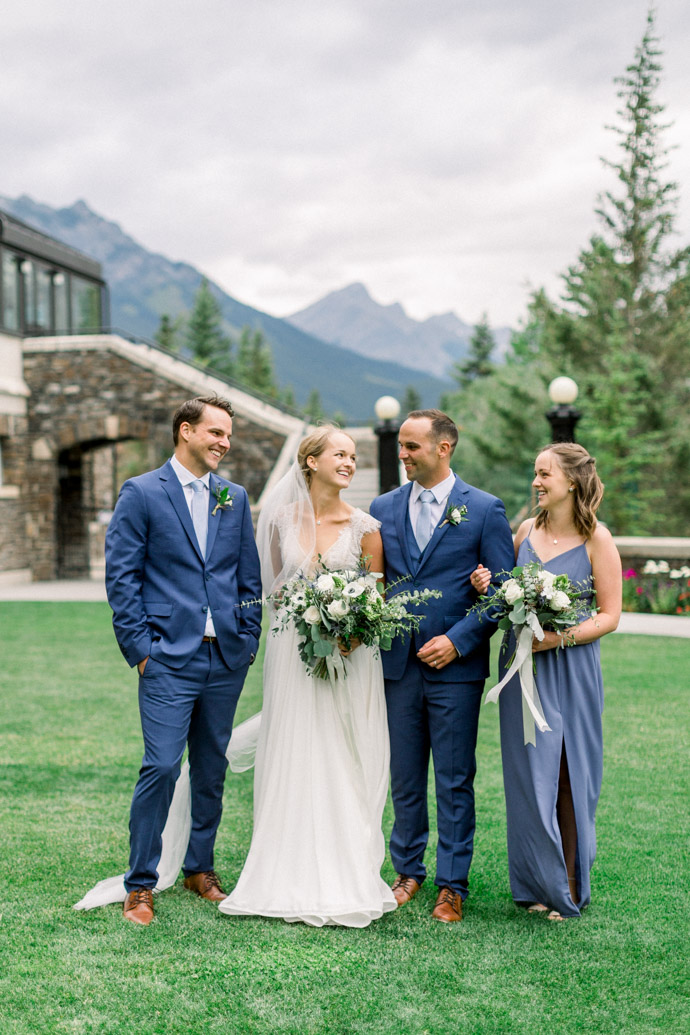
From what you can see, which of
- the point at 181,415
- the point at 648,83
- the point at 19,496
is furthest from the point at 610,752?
the point at 648,83

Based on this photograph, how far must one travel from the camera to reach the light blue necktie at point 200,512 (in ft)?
14.0

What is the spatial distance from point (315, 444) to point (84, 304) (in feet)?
73.2

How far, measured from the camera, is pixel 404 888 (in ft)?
14.2

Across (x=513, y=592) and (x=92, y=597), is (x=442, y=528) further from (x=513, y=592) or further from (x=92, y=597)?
(x=92, y=597)

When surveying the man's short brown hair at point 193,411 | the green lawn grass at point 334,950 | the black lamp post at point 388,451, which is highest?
the black lamp post at point 388,451

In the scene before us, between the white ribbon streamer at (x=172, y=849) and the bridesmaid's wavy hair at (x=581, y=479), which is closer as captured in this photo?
the bridesmaid's wavy hair at (x=581, y=479)

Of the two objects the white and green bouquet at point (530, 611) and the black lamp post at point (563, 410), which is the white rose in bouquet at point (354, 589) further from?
the black lamp post at point (563, 410)

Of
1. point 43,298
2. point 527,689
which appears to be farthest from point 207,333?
point 527,689

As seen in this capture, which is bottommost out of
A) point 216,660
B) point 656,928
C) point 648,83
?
point 656,928

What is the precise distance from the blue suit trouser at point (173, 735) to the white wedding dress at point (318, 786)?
0.70 ft

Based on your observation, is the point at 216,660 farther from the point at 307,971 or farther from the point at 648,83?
the point at 648,83

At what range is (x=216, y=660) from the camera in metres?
4.23

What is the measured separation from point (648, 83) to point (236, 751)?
2869 centimetres

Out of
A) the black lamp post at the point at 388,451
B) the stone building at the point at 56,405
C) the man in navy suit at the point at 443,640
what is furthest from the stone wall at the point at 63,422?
the man in navy suit at the point at 443,640
